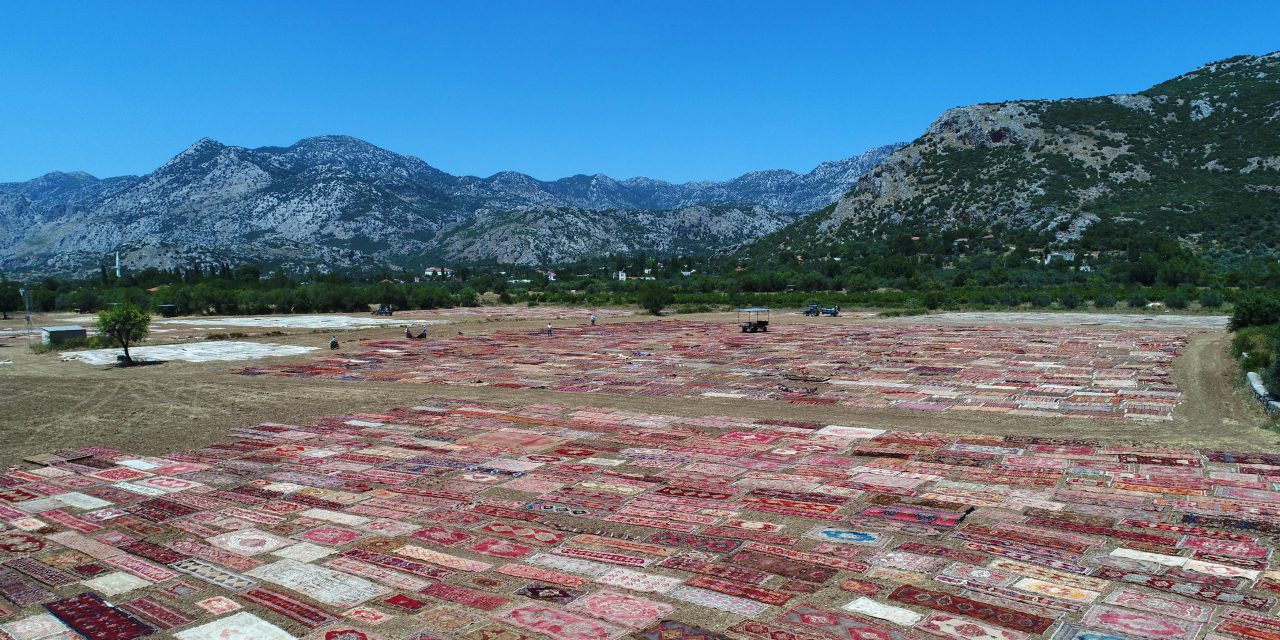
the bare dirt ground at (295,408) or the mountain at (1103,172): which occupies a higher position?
the mountain at (1103,172)

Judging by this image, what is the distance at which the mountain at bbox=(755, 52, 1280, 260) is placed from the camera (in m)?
80.1

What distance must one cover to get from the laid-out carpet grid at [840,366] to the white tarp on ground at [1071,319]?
442 centimetres

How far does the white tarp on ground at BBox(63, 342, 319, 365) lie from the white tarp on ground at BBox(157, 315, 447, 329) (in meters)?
14.5

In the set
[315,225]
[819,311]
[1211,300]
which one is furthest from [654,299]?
[315,225]

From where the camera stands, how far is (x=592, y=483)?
12.9 meters

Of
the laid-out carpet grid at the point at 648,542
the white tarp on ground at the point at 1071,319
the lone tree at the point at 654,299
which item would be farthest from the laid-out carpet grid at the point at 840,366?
the lone tree at the point at 654,299

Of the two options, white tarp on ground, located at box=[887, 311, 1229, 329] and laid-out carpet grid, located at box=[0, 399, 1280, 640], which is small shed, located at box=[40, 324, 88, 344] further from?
white tarp on ground, located at box=[887, 311, 1229, 329]

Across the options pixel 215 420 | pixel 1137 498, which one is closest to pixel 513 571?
pixel 1137 498

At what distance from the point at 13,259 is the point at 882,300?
719 feet

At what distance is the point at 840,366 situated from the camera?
28.9 m

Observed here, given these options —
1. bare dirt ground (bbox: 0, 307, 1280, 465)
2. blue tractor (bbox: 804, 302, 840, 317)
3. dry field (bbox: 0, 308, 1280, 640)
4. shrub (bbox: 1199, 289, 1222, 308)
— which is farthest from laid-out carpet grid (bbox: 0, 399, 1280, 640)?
shrub (bbox: 1199, 289, 1222, 308)

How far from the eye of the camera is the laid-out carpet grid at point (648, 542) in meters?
7.61

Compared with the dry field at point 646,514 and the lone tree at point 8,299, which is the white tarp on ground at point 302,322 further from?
the dry field at point 646,514

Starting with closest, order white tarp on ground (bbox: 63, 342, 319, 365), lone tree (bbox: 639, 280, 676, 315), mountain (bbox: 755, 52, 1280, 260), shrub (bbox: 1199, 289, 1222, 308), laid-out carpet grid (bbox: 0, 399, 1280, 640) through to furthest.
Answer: laid-out carpet grid (bbox: 0, 399, 1280, 640), white tarp on ground (bbox: 63, 342, 319, 365), shrub (bbox: 1199, 289, 1222, 308), lone tree (bbox: 639, 280, 676, 315), mountain (bbox: 755, 52, 1280, 260)
